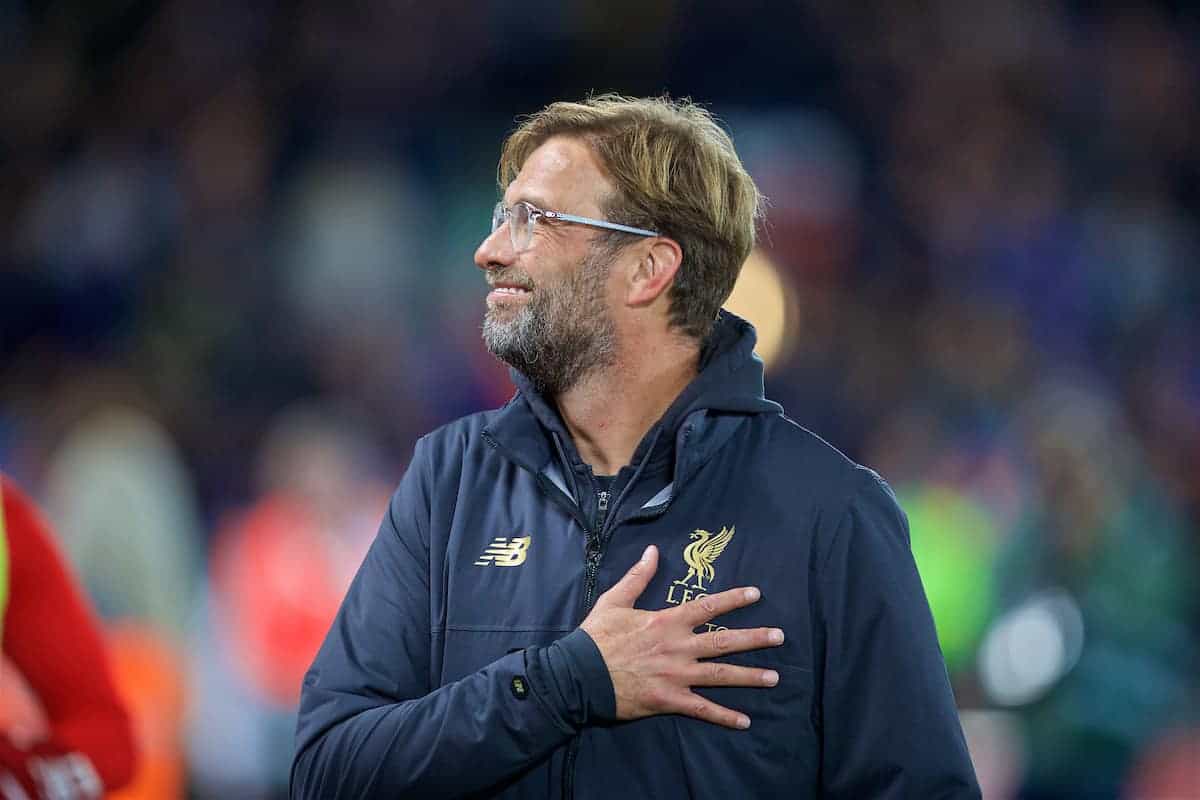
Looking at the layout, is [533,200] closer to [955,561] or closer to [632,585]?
[632,585]

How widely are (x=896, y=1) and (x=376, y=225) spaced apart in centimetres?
464

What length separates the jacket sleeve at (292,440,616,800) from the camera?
2.64m

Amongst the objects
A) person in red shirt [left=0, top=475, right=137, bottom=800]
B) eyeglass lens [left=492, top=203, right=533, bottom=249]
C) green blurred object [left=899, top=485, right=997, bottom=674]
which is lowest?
green blurred object [left=899, top=485, right=997, bottom=674]

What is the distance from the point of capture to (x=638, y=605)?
279cm

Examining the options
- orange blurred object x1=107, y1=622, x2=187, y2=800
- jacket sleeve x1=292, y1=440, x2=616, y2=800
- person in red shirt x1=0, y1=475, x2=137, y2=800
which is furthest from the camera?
orange blurred object x1=107, y1=622, x2=187, y2=800

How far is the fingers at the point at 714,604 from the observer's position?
8.99 feet

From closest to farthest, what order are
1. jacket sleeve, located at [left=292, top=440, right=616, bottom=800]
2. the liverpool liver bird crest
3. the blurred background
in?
jacket sleeve, located at [left=292, top=440, right=616, bottom=800] → the liverpool liver bird crest → the blurred background

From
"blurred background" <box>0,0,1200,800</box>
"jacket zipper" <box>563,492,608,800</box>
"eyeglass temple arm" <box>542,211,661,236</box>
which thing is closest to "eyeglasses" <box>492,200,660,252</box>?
"eyeglass temple arm" <box>542,211,661,236</box>

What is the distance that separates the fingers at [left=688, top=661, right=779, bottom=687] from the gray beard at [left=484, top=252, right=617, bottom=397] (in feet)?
2.13

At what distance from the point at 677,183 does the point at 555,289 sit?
0.32 m

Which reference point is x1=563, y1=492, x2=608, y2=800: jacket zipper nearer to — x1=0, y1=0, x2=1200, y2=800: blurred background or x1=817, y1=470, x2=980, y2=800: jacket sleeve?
x1=817, y1=470, x2=980, y2=800: jacket sleeve

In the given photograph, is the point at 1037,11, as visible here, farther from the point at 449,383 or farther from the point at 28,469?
the point at 28,469

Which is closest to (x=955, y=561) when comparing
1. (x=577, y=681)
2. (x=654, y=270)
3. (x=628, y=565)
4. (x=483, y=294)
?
(x=483, y=294)

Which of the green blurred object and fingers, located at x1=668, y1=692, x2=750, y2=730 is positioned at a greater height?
fingers, located at x1=668, y1=692, x2=750, y2=730
